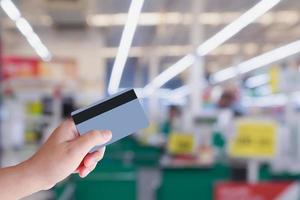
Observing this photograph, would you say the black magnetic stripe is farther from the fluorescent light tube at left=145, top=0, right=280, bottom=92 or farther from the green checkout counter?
the green checkout counter

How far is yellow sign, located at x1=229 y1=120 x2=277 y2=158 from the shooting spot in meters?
3.65

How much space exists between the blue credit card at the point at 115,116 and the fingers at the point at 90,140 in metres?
0.02

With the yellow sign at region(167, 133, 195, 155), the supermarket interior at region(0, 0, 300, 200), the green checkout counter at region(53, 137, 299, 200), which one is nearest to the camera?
the supermarket interior at region(0, 0, 300, 200)

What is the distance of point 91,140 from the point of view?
2.36 feet

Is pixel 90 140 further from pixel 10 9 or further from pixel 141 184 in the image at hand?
pixel 141 184

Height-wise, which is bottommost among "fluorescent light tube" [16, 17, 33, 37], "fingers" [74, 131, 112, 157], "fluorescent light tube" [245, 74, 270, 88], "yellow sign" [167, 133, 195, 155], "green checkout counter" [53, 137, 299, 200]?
"fingers" [74, 131, 112, 157]

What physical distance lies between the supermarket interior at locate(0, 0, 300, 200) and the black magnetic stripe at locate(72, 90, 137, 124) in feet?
0.08

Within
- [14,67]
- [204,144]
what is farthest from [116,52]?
[14,67]

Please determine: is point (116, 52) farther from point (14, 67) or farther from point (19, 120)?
point (14, 67)

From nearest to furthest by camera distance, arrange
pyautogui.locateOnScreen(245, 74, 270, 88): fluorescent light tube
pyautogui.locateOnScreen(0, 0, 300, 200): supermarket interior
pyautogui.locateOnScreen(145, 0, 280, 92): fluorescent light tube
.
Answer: pyautogui.locateOnScreen(145, 0, 280, 92): fluorescent light tube → pyautogui.locateOnScreen(0, 0, 300, 200): supermarket interior → pyautogui.locateOnScreen(245, 74, 270, 88): fluorescent light tube

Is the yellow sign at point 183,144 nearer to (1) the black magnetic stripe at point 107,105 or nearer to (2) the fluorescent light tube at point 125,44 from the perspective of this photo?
(2) the fluorescent light tube at point 125,44

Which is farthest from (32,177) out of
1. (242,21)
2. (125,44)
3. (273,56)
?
(273,56)

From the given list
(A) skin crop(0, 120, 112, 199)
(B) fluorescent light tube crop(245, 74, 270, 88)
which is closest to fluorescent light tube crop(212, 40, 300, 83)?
(A) skin crop(0, 120, 112, 199)

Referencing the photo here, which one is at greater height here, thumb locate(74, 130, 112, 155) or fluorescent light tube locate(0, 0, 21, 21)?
fluorescent light tube locate(0, 0, 21, 21)
